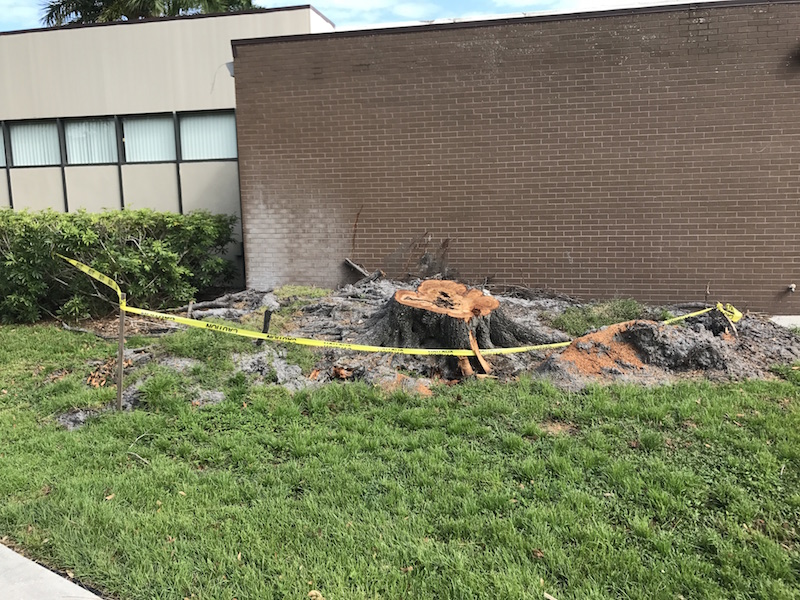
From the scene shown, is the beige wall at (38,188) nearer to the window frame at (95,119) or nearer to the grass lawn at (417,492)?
the window frame at (95,119)

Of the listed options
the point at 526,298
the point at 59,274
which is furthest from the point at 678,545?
the point at 59,274

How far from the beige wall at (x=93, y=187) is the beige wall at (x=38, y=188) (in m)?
0.29

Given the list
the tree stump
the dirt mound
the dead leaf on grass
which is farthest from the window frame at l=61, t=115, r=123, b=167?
the dead leaf on grass

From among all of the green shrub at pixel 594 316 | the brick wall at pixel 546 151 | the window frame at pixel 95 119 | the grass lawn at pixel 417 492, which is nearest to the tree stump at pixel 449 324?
the grass lawn at pixel 417 492

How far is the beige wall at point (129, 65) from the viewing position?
11273 millimetres

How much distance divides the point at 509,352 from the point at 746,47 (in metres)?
5.91

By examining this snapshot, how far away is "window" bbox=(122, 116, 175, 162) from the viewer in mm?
11562

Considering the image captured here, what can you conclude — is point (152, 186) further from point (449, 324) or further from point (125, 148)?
point (449, 324)

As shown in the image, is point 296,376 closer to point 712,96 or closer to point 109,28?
point 712,96

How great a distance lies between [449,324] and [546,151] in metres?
4.27

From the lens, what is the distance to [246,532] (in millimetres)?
3064

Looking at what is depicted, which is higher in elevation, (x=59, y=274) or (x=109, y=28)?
(x=109, y=28)

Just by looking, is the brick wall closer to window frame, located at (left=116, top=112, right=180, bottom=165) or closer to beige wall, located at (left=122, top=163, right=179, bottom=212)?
window frame, located at (left=116, top=112, right=180, bottom=165)

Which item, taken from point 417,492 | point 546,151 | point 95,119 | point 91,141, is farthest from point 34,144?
point 417,492
